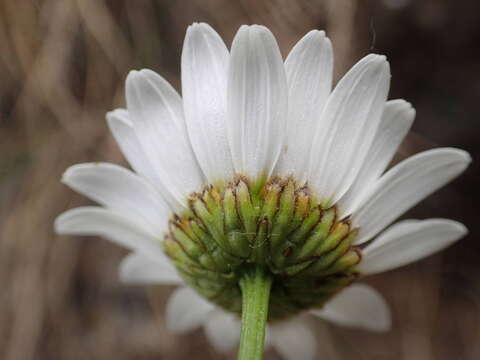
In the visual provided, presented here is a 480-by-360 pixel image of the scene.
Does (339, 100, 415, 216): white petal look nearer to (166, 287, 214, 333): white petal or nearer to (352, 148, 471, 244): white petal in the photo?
(352, 148, 471, 244): white petal

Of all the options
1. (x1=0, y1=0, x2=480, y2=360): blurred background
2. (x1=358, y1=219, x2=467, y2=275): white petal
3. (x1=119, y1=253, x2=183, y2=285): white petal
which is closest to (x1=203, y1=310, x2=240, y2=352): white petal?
(x1=119, y1=253, x2=183, y2=285): white petal

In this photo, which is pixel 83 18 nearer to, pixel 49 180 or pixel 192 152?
pixel 49 180

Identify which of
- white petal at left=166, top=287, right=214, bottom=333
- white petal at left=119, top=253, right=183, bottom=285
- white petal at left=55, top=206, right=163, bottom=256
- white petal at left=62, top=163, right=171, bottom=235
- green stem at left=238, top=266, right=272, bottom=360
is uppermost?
white petal at left=62, top=163, right=171, bottom=235

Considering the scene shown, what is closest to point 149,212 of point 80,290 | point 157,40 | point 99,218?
point 99,218

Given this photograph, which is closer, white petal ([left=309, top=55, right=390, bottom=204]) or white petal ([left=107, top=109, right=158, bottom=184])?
white petal ([left=309, top=55, right=390, bottom=204])

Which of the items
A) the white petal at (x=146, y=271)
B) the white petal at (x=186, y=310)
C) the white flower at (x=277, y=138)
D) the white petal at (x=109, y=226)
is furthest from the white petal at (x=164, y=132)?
the white petal at (x=186, y=310)

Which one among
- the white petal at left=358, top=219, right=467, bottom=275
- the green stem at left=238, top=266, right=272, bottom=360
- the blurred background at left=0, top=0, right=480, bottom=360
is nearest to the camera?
the green stem at left=238, top=266, right=272, bottom=360

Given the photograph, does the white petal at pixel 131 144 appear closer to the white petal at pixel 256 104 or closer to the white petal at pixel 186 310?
the white petal at pixel 256 104

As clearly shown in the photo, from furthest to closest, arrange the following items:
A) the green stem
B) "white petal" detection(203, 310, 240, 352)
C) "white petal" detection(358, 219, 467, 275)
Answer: "white petal" detection(203, 310, 240, 352) → "white petal" detection(358, 219, 467, 275) → the green stem
